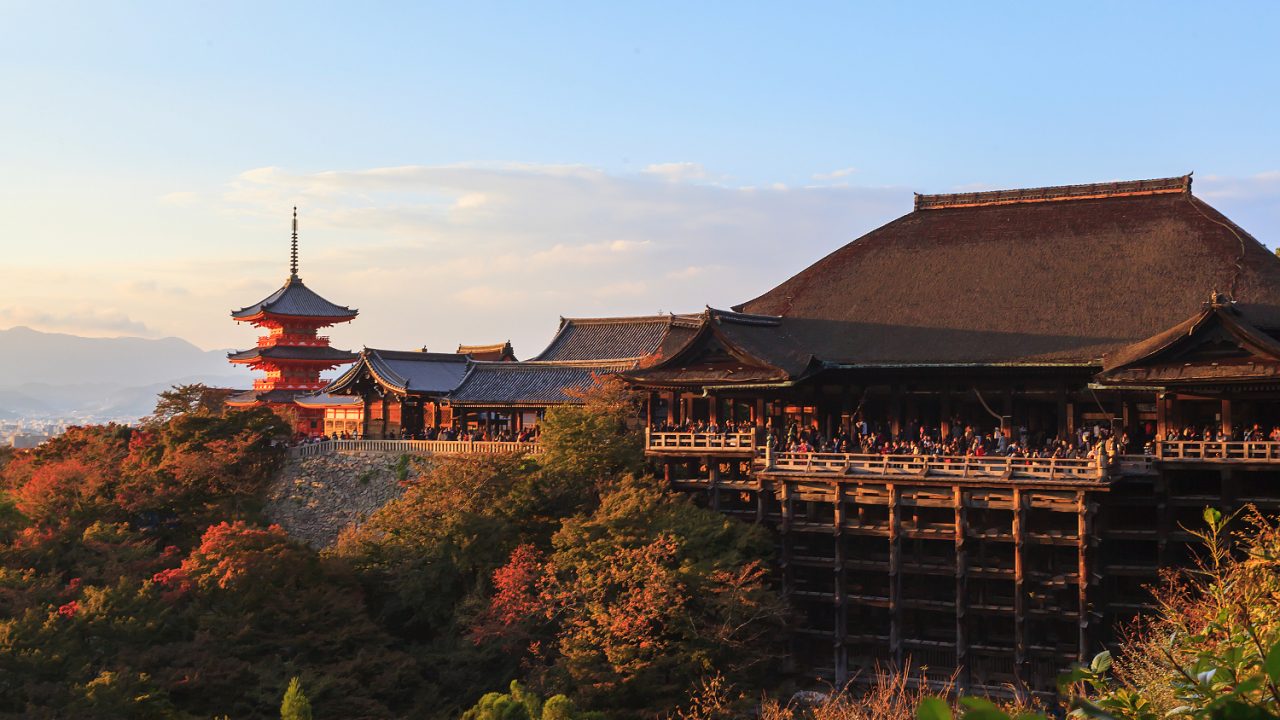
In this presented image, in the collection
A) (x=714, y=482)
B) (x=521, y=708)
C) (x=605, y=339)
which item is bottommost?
(x=521, y=708)

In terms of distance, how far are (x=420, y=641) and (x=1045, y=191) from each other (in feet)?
83.2

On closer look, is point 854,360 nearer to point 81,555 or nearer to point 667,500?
point 667,500

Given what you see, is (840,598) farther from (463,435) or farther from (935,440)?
(463,435)

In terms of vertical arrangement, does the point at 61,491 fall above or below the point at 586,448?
below

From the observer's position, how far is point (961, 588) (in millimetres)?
30859

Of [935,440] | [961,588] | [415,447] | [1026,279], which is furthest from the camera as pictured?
[415,447]

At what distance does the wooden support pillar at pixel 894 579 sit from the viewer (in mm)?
31453

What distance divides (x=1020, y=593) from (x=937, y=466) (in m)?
3.95

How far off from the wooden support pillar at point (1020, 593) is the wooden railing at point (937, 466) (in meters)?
0.71

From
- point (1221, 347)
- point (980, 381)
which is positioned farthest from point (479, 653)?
point (1221, 347)

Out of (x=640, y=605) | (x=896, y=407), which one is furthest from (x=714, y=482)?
(x=640, y=605)

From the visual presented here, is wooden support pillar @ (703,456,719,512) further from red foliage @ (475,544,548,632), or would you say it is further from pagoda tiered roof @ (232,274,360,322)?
pagoda tiered roof @ (232,274,360,322)

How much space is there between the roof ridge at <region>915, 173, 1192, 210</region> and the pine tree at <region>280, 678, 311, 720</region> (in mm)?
27043

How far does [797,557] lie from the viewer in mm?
34000
